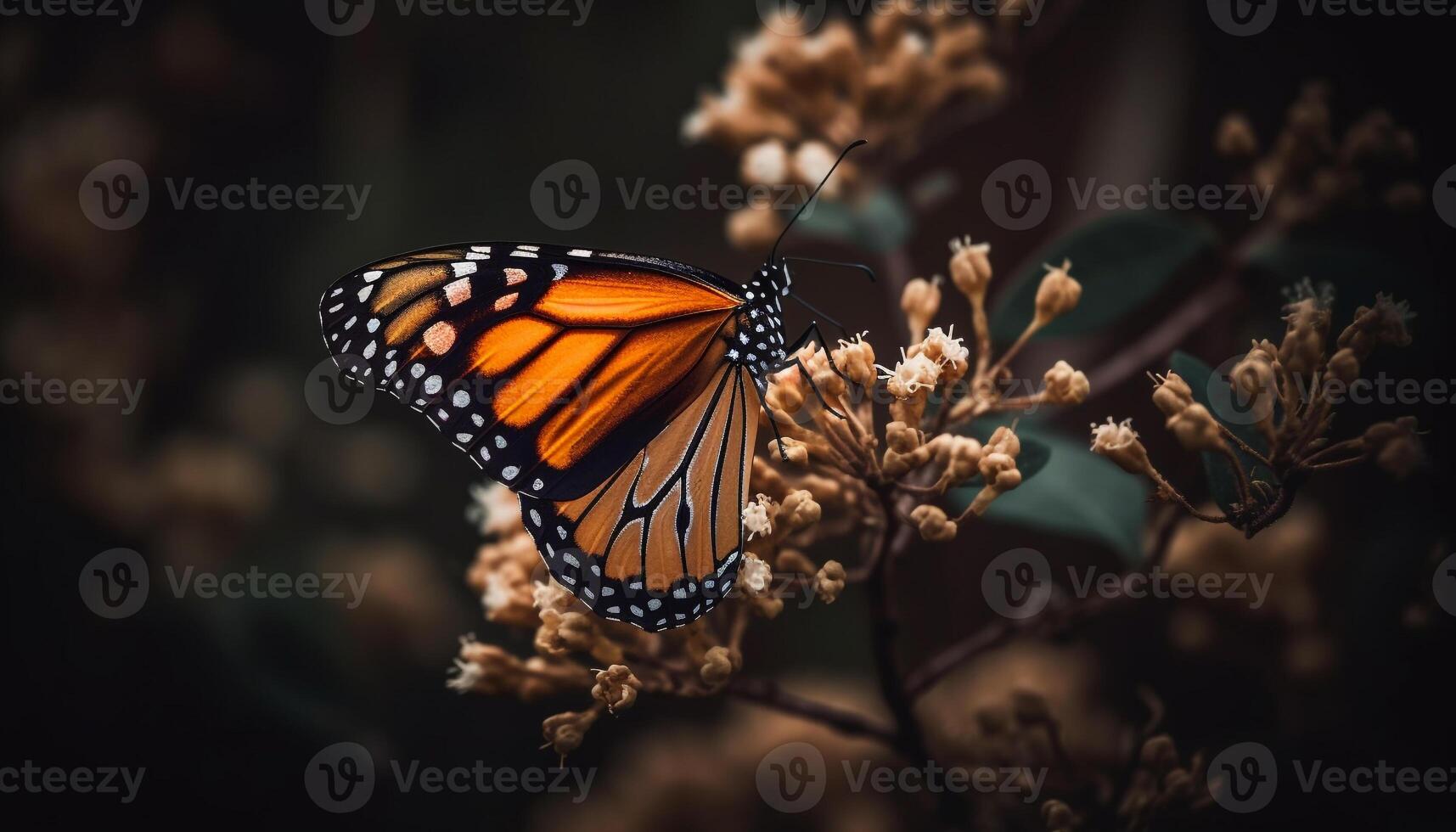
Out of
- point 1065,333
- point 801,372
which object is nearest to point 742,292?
point 801,372

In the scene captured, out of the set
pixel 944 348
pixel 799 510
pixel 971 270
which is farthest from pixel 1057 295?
pixel 799 510

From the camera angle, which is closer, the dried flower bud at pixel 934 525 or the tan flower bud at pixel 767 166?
the dried flower bud at pixel 934 525

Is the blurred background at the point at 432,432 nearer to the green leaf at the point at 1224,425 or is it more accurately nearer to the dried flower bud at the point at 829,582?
the green leaf at the point at 1224,425

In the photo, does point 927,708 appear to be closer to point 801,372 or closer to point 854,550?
point 854,550

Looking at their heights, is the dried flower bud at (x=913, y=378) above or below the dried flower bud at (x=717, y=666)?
above

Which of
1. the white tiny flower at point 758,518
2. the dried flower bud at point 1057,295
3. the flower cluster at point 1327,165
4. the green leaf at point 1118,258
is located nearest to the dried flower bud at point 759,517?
the white tiny flower at point 758,518

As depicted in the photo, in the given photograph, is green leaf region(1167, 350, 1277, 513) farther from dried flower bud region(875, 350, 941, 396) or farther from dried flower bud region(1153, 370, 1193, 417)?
dried flower bud region(875, 350, 941, 396)

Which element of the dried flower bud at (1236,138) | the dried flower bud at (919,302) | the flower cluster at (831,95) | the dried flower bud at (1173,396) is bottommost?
the dried flower bud at (1173,396)
